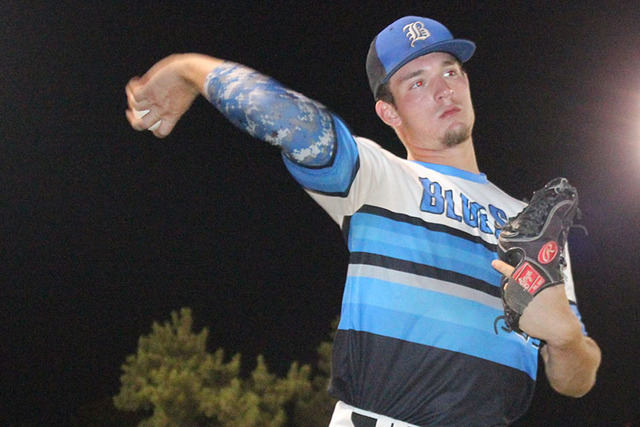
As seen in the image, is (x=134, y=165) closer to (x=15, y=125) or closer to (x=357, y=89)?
(x=15, y=125)

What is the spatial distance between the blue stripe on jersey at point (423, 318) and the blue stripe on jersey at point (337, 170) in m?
0.41

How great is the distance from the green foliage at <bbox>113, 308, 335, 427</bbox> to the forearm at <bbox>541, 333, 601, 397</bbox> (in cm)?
1233

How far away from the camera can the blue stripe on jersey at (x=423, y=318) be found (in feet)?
7.88

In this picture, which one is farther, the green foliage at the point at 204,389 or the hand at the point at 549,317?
the green foliage at the point at 204,389

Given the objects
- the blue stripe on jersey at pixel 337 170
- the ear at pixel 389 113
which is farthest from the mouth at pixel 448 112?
the blue stripe on jersey at pixel 337 170

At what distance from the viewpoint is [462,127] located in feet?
9.59

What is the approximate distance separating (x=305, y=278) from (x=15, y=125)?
894cm

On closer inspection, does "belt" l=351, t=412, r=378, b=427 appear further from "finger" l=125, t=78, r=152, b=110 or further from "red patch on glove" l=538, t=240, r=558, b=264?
"finger" l=125, t=78, r=152, b=110

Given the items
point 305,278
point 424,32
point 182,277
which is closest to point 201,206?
point 182,277

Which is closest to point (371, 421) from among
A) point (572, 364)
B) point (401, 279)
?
point (401, 279)

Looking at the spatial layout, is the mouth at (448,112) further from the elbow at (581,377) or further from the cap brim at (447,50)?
the elbow at (581,377)

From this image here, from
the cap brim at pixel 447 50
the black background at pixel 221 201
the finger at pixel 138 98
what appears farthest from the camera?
the black background at pixel 221 201

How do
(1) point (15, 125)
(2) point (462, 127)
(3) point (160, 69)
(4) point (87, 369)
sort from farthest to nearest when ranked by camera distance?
1. (4) point (87, 369)
2. (1) point (15, 125)
3. (2) point (462, 127)
4. (3) point (160, 69)

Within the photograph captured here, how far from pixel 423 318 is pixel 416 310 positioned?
4 cm
